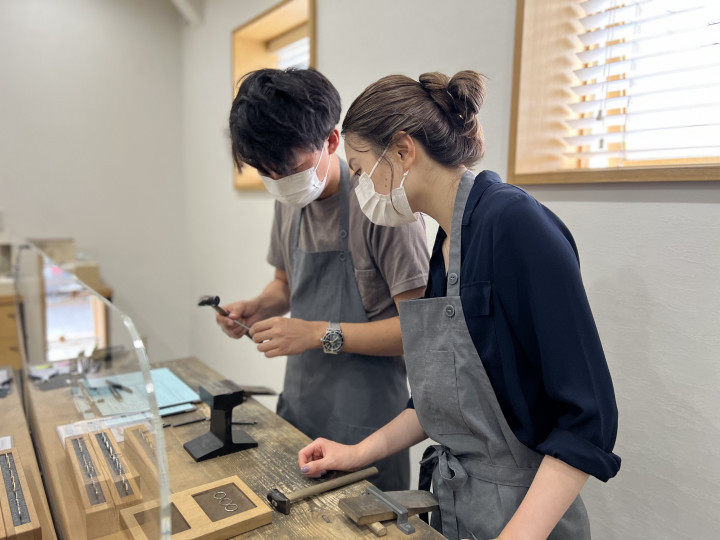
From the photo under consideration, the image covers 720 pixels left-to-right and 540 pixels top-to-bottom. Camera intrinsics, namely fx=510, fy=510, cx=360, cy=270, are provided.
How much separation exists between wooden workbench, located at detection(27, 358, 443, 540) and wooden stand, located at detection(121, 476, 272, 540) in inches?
1.1

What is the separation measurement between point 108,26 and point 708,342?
415cm

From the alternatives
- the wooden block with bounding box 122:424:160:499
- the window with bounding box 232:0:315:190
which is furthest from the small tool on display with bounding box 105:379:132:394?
the window with bounding box 232:0:315:190

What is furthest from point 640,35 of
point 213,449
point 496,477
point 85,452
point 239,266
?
point 239,266

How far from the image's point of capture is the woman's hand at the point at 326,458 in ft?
3.40

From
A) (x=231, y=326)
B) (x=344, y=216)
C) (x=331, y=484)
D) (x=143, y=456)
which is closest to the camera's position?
(x=143, y=456)

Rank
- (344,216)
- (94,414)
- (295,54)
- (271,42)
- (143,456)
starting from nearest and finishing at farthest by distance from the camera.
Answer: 1. (143,456)
2. (94,414)
3. (344,216)
4. (295,54)
5. (271,42)

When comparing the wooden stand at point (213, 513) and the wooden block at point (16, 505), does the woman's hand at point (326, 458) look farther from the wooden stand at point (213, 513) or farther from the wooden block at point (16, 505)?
the wooden block at point (16, 505)

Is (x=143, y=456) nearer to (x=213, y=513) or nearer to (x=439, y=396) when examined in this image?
(x=213, y=513)

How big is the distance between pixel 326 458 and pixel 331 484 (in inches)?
2.5

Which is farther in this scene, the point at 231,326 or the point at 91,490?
the point at 231,326

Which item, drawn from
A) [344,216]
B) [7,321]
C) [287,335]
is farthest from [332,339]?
[7,321]

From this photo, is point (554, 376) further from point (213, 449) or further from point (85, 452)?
point (85, 452)

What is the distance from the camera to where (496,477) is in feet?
2.96

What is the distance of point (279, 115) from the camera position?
1.14m
